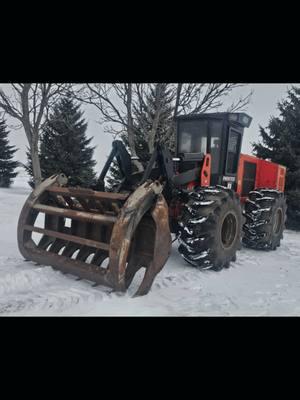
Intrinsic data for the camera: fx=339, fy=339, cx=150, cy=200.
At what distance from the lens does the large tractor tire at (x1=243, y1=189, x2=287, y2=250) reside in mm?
6918

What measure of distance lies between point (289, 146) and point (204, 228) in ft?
30.5

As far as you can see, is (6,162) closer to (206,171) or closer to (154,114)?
(154,114)

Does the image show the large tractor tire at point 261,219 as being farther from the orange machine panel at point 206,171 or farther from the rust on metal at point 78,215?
the rust on metal at point 78,215

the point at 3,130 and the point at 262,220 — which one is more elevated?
the point at 3,130

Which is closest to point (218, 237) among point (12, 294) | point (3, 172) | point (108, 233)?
point (108, 233)

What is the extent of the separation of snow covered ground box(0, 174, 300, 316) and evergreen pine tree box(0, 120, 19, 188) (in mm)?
Result: 19723

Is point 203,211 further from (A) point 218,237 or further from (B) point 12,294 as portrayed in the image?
(B) point 12,294

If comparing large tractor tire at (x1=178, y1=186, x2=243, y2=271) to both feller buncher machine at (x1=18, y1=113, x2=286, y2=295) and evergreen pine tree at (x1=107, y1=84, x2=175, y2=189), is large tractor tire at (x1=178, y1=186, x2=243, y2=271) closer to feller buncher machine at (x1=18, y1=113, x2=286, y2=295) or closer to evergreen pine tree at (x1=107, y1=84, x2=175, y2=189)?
feller buncher machine at (x1=18, y1=113, x2=286, y2=295)

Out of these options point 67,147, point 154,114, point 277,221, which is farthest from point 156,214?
point 67,147

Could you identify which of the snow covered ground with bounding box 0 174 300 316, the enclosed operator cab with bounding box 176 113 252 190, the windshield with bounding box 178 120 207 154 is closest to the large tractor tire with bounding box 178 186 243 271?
the snow covered ground with bounding box 0 174 300 316

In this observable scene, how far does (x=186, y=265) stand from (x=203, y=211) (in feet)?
3.40

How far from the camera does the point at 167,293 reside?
407 centimetres

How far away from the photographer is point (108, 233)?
4598 mm

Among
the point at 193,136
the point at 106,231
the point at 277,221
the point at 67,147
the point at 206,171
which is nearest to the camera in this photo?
the point at 106,231
